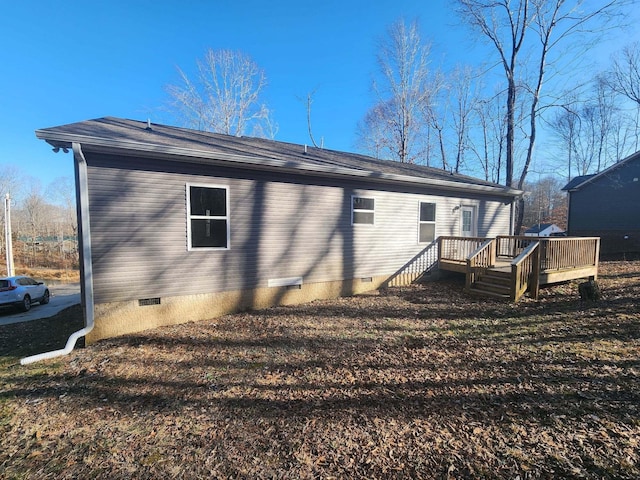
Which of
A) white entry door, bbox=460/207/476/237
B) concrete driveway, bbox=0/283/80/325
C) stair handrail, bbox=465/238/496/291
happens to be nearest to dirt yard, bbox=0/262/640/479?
stair handrail, bbox=465/238/496/291

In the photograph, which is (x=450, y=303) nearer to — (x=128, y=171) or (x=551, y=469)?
(x=551, y=469)

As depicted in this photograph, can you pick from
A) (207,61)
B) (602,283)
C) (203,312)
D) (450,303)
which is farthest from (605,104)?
(203,312)

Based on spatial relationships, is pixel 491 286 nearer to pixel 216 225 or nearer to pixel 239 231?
pixel 239 231

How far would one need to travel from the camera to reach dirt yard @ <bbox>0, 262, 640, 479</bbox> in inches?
93.6

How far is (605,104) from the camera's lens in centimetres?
2061

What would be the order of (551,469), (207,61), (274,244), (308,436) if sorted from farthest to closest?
1. (207,61)
2. (274,244)
3. (308,436)
4. (551,469)

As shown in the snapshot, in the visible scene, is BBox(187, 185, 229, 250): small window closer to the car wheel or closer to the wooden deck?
the wooden deck

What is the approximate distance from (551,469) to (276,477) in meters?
2.12

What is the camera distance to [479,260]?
804 centimetres

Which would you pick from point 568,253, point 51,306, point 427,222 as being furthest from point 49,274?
point 568,253

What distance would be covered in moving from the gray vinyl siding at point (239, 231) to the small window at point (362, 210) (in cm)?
15

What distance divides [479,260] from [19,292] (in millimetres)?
16613

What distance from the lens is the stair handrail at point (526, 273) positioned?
272 inches

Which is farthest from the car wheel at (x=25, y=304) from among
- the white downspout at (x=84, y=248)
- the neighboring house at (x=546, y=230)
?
the neighboring house at (x=546, y=230)
